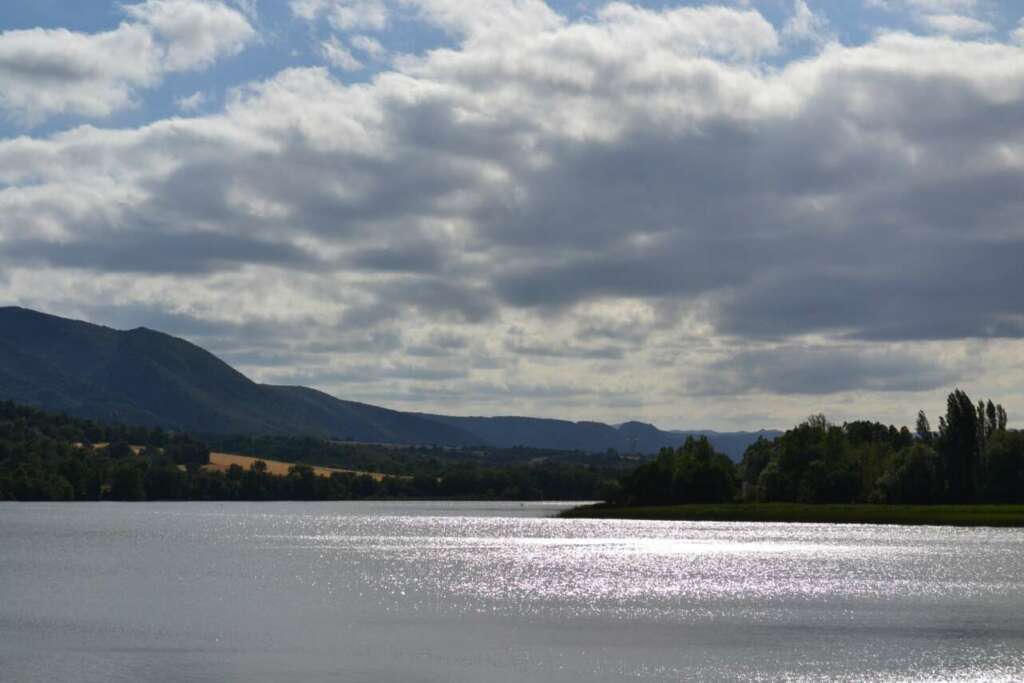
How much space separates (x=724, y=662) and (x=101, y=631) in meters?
37.3

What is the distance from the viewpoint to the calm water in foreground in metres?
65.4

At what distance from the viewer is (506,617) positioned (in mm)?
89375

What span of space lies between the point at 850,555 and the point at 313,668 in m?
115

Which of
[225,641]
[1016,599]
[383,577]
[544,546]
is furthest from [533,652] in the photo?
[544,546]

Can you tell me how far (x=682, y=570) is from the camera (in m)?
139

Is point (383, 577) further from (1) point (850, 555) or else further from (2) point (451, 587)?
(1) point (850, 555)

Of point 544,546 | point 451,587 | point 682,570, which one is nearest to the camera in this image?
point 451,587

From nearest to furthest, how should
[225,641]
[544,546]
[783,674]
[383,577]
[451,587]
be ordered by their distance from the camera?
[783,674], [225,641], [451,587], [383,577], [544,546]

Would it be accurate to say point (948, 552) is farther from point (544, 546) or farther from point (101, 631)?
point (101, 631)

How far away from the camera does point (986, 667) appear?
64875mm

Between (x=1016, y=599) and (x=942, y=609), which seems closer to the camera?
(x=942, y=609)

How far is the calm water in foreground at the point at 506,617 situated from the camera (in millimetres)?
65375

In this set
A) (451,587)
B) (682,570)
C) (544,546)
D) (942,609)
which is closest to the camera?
(942,609)

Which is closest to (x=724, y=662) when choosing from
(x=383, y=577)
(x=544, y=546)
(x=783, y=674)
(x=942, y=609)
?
(x=783, y=674)
